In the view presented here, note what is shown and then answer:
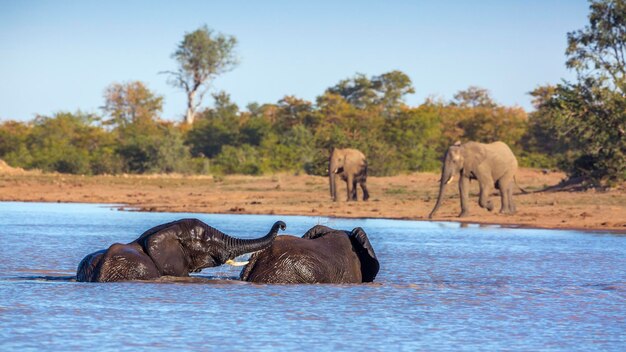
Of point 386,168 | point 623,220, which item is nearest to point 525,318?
point 623,220

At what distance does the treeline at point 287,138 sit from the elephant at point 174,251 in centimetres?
3333

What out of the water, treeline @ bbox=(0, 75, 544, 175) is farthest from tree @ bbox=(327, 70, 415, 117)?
the water

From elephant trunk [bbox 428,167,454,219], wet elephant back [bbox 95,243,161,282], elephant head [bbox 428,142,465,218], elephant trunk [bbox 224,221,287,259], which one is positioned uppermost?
elephant head [bbox 428,142,465,218]

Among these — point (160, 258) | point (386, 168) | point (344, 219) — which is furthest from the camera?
point (386, 168)

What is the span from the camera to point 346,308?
406 inches

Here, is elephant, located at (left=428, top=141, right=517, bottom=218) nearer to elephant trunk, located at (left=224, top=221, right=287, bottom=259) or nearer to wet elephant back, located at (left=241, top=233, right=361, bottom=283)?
wet elephant back, located at (left=241, top=233, right=361, bottom=283)

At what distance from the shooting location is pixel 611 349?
27.9 ft

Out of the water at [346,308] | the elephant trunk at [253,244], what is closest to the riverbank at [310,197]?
the water at [346,308]

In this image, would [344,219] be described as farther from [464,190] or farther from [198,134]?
[198,134]

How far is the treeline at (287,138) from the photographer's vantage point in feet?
171

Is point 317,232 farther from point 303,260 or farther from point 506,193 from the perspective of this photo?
point 506,193

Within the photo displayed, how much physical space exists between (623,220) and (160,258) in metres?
16.4

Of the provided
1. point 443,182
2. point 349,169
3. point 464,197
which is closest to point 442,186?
point 443,182

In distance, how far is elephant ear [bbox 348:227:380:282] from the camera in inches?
451
